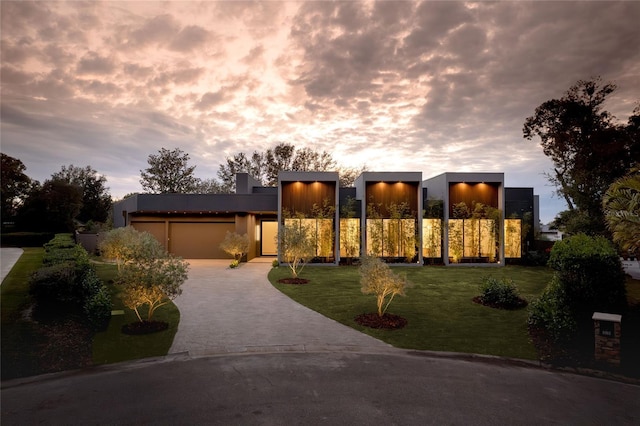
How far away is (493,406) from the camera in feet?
17.3

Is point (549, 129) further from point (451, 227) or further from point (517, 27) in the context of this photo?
point (517, 27)

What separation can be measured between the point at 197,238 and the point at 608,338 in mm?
25786

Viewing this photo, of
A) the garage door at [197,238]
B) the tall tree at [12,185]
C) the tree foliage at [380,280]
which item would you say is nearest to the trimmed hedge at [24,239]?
the tall tree at [12,185]

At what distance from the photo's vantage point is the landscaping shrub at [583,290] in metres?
8.44

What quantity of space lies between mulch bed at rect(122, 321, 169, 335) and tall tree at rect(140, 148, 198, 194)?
131 feet

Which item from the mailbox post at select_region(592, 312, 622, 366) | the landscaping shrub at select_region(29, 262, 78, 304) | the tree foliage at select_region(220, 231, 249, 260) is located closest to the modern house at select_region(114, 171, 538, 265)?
the tree foliage at select_region(220, 231, 249, 260)

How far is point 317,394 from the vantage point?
5.59 m

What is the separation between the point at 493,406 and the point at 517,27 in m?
12.5

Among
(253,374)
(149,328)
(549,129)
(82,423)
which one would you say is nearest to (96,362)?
(149,328)

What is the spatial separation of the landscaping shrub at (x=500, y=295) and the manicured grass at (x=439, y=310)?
50 cm

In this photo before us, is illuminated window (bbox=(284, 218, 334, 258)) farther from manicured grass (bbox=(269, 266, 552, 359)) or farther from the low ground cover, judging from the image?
the low ground cover

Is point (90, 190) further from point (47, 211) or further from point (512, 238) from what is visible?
point (512, 238)

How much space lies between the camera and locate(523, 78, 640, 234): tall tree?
2005cm

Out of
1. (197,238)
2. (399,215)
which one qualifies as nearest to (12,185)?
(197,238)
